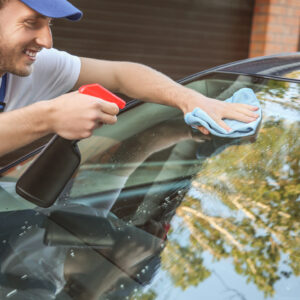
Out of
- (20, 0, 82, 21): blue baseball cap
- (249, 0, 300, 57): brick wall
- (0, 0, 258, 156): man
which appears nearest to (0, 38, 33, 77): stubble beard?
(0, 0, 258, 156): man

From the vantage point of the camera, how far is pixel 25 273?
1.33m

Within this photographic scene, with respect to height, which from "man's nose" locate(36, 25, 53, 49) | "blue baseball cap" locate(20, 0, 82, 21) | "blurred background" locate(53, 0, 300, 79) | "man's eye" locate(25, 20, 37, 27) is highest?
"blue baseball cap" locate(20, 0, 82, 21)

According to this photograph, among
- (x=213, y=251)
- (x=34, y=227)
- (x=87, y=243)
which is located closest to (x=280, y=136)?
(x=213, y=251)

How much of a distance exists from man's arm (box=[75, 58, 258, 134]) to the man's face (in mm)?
460

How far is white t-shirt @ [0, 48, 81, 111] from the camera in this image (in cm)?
207

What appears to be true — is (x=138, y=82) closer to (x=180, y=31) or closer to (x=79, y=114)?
(x=79, y=114)

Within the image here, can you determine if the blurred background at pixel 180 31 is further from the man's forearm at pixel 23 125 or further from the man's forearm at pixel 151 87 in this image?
the man's forearm at pixel 23 125

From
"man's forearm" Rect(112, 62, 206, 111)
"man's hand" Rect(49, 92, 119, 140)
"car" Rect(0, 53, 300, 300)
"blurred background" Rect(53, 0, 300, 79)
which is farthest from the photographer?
"blurred background" Rect(53, 0, 300, 79)

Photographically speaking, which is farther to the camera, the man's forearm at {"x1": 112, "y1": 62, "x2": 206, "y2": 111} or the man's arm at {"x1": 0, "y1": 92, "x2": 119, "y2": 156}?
the man's forearm at {"x1": 112, "y1": 62, "x2": 206, "y2": 111}

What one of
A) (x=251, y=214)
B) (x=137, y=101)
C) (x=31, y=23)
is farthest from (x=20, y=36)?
(x=251, y=214)

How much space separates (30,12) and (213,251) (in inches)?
37.7

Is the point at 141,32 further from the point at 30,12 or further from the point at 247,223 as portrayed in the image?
the point at 247,223

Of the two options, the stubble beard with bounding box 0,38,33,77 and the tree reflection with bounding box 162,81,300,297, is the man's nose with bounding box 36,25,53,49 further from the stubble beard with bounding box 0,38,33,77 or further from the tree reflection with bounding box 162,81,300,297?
the tree reflection with bounding box 162,81,300,297

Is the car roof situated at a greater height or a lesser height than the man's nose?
lesser
